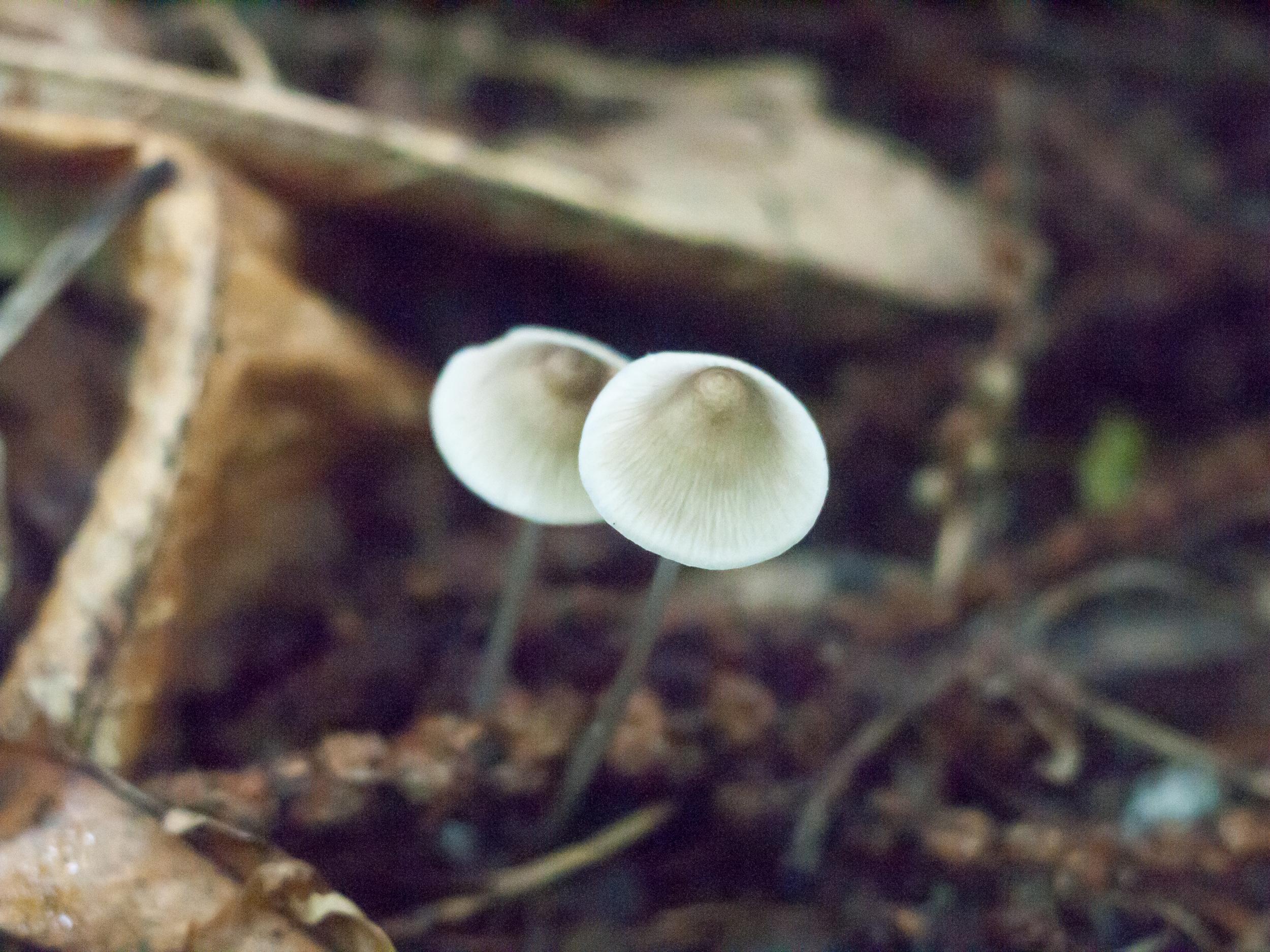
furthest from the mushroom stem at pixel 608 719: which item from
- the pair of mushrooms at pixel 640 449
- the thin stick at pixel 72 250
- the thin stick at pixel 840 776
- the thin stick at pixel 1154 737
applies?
the thin stick at pixel 72 250

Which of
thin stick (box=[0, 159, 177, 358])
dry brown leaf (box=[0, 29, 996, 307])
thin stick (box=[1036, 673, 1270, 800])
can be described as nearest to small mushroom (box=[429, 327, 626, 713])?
dry brown leaf (box=[0, 29, 996, 307])

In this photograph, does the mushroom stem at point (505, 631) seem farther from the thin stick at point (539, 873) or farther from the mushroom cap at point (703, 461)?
the mushroom cap at point (703, 461)

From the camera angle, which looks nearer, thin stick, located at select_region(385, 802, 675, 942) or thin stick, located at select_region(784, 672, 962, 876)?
thin stick, located at select_region(385, 802, 675, 942)

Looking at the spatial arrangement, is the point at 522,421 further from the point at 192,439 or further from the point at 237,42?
the point at 237,42

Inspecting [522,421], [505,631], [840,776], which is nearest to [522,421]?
[522,421]

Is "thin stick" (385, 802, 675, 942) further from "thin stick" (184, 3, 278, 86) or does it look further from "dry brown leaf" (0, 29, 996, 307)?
"thin stick" (184, 3, 278, 86)

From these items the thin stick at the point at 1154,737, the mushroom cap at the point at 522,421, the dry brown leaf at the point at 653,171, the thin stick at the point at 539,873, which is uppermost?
the dry brown leaf at the point at 653,171
